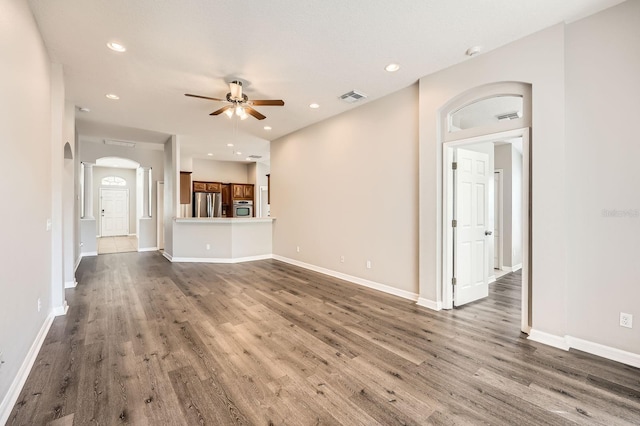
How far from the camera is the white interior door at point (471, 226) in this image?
3.67 meters

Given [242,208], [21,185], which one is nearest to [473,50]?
[21,185]

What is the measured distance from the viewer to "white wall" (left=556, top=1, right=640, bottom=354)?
2365 millimetres

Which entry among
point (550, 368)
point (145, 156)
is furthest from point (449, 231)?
point (145, 156)

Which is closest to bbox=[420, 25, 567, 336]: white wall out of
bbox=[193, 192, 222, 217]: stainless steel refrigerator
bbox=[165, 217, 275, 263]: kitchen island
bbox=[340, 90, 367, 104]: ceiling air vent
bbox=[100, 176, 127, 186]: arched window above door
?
bbox=[340, 90, 367, 104]: ceiling air vent

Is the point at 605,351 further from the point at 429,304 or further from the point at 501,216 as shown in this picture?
the point at 501,216

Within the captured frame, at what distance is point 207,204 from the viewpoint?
10.0 m

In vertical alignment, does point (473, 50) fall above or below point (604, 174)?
above

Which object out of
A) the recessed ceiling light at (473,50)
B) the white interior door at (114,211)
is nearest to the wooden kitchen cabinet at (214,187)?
the white interior door at (114,211)

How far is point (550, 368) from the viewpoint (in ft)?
7.47

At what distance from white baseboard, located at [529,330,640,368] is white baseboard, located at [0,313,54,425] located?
4.17 meters

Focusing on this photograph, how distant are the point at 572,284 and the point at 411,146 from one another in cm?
236

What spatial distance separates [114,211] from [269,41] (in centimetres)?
1233

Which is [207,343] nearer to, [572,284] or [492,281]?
[572,284]

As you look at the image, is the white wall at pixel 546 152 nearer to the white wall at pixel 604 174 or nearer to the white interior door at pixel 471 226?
the white wall at pixel 604 174
